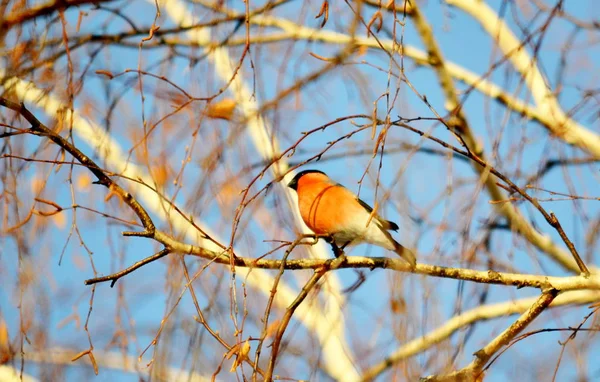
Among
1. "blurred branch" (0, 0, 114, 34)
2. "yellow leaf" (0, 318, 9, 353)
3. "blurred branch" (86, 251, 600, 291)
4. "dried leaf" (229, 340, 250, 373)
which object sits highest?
"blurred branch" (0, 0, 114, 34)

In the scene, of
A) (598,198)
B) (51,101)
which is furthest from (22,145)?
(598,198)

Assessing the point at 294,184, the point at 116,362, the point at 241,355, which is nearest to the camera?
the point at 241,355

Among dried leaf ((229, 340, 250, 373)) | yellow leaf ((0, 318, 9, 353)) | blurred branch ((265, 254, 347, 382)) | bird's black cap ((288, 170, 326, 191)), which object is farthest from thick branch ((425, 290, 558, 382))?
bird's black cap ((288, 170, 326, 191))

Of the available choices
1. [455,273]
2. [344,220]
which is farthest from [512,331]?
[344,220]

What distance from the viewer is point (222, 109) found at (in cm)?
236

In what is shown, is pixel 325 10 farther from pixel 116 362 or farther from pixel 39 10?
pixel 116 362

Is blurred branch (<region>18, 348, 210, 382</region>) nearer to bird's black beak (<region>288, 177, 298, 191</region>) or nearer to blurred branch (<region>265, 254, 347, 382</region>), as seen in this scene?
blurred branch (<region>265, 254, 347, 382</region>)

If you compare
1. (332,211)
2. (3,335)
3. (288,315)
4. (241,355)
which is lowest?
(241,355)

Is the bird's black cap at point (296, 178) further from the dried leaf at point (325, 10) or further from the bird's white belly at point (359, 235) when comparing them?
the dried leaf at point (325, 10)

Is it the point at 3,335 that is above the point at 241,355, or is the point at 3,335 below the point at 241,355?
above

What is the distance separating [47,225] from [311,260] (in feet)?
3.65

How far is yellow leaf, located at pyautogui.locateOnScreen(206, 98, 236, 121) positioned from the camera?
216 centimetres

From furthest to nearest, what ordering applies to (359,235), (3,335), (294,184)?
(294,184) < (359,235) < (3,335)

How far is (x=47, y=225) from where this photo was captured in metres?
2.61
